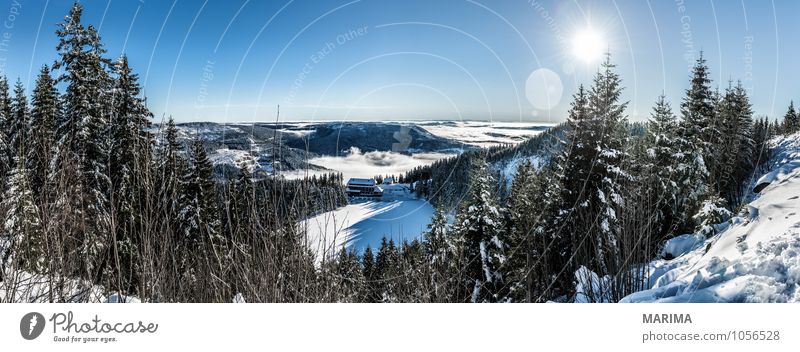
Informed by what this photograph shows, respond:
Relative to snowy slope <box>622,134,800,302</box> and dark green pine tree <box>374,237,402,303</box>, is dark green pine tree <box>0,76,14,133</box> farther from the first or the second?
snowy slope <box>622,134,800,302</box>

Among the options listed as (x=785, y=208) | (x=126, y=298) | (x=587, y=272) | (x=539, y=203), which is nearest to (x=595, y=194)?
(x=539, y=203)

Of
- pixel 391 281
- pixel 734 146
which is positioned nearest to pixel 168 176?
pixel 391 281

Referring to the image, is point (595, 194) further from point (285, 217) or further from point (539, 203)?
point (285, 217)

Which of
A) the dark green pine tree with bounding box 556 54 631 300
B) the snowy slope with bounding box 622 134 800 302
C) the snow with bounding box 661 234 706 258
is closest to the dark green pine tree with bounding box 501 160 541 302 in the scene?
the dark green pine tree with bounding box 556 54 631 300

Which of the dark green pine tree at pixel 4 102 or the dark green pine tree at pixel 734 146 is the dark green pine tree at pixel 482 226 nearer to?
the dark green pine tree at pixel 4 102

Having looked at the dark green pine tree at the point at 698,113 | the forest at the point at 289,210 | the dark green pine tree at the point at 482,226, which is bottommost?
the dark green pine tree at the point at 482,226

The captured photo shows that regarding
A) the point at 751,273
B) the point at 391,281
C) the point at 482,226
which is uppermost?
the point at 751,273

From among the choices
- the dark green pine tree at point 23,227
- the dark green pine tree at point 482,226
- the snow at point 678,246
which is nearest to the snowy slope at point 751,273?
the dark green pine tree at point 23,227

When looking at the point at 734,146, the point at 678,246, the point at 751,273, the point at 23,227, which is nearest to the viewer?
the point at 751,273

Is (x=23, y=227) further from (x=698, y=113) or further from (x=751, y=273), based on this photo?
(x=698, y=113)
